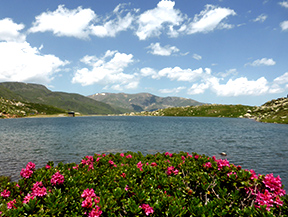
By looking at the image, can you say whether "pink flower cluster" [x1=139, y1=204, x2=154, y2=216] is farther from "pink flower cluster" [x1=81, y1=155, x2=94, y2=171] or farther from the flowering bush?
"pink flower cluster" [x1=81, y1=155, x2=94, y2=171]

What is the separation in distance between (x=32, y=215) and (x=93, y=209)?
2.37 metres

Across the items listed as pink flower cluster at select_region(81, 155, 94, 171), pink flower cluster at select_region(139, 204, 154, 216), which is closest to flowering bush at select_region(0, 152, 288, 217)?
pink flower cluster at select_region(139, 204, 154, 216)

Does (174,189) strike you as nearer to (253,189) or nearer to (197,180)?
(197,180)

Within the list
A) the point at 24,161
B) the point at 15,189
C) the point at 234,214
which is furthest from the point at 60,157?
the point at 234,214

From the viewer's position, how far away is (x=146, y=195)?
7.52 metres

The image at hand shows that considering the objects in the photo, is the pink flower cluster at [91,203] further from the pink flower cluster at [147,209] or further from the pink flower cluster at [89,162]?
the pink flower cluster at [89,162]

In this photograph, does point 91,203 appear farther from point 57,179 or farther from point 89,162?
point 89,162

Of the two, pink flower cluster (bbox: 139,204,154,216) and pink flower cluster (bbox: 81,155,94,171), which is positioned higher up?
pink flower cluster (bbox: 139,204,154,216)

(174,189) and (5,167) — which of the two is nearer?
(174,189)

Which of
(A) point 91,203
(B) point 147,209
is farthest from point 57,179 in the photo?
(B) point 147,209

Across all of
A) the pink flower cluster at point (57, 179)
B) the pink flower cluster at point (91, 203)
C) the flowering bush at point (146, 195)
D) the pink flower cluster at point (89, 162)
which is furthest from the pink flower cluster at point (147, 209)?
the pink flower cluster at point (89, 162)

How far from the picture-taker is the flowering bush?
664 cm

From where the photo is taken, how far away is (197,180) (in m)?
10.2

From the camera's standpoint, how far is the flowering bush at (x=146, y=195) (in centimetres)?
664
